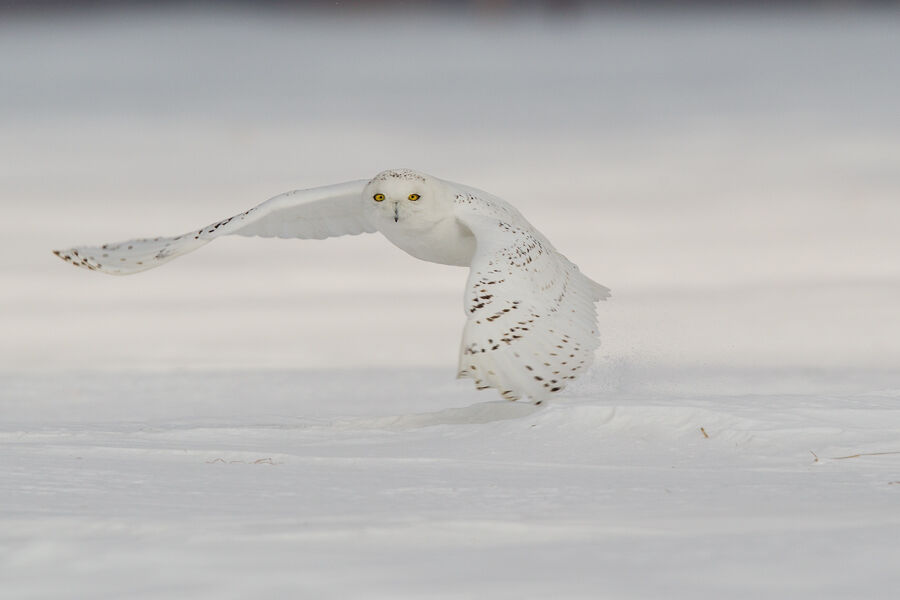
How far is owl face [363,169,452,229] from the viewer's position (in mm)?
11336

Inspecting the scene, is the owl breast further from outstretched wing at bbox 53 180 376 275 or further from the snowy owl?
outstretched wing at bbox 53 180 376 275

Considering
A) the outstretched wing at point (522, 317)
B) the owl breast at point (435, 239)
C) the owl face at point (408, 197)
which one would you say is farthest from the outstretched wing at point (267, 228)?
the outstretched wing at point (522, 317)

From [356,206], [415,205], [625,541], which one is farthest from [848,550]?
[356,206]

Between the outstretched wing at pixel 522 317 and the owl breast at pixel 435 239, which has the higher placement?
the owl breast at pixel 435 239

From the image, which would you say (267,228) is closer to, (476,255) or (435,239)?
(435,239)

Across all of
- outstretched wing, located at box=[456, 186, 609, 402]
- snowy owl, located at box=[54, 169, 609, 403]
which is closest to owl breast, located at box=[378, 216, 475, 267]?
snowy owl, located at box=[54, 169, 609, 403]

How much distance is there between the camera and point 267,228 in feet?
41.5

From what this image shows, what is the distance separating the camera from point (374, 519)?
6238 millimetres

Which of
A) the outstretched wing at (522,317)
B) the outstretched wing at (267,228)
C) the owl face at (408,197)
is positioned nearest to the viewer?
the outstretched wing at (522,317)

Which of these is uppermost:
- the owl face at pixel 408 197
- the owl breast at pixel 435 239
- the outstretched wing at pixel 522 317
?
the owl face at pixel 408 197

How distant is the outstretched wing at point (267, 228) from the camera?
11641mm

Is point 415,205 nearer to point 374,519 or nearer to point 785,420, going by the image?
point 785,420

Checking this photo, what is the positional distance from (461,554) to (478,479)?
98.4 inches

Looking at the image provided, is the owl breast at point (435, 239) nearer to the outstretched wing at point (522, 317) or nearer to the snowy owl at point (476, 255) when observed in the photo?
the snowy owl at point (476, 255)
